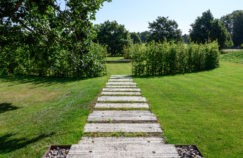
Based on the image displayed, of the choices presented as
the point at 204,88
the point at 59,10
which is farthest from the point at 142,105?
the point at 204,88

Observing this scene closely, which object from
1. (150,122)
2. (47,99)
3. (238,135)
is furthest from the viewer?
(47,99)

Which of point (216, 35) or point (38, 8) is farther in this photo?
point (216, 35)

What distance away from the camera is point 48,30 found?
8.60m

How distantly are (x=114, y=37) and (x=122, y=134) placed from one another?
36716mm

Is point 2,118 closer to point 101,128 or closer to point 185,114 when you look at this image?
point 101,128

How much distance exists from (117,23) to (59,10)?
3620cm

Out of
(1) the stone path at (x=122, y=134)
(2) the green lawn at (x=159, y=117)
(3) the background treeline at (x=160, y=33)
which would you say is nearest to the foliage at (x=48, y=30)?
(2) the green lawn at (x=159, y=117)

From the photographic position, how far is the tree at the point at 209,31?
42.7m

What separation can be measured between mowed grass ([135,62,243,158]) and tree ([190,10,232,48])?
31907mm

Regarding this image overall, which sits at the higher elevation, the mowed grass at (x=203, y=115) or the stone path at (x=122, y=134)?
the stone path at (x=122, y=134)

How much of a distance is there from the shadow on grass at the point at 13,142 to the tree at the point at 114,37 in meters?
35.7

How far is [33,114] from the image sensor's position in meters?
7.97

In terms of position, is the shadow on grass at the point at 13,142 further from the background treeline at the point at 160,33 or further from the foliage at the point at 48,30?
the background treeline at the point at 160,33

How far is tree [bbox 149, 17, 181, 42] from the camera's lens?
42.3 metres
